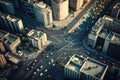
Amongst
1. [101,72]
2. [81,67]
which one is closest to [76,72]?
[81,67]

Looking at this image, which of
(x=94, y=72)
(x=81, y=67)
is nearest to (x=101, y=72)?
(x=94, y=72)

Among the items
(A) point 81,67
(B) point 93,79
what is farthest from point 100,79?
(A) point 81,67

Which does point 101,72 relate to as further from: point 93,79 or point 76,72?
point 76,72

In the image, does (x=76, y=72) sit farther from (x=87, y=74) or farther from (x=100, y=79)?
(x=100, y=79)

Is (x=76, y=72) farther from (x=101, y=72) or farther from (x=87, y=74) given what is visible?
(x=101, y=72)

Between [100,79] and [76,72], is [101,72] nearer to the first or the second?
[100,79]
